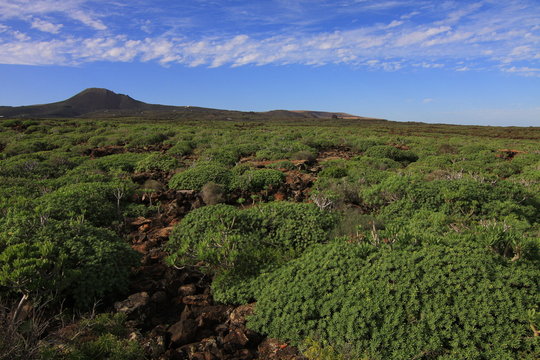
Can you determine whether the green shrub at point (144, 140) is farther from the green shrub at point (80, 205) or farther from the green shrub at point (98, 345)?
the green shrub at point (98, 345)

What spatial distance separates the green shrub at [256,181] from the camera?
356 inches

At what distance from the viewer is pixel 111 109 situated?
154 meters

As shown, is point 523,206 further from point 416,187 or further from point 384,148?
point 384,148

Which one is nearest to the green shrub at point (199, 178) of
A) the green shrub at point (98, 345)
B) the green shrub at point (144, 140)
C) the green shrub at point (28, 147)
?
the green shrub at point (98, 345)

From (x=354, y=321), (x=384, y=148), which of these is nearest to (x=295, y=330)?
(x=354, y=321)

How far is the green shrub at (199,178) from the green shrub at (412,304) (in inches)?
208

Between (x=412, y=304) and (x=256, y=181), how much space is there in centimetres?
600

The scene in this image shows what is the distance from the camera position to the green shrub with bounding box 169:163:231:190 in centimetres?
920

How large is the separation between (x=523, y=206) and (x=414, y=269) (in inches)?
180

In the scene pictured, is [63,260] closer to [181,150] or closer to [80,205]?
[80,205]

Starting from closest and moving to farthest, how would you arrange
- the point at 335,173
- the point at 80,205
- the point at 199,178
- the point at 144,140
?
the point at 80,205
the point at 199,178
the point at 335,173
the point at 144,140

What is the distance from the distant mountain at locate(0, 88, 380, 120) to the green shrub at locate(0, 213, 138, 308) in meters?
122

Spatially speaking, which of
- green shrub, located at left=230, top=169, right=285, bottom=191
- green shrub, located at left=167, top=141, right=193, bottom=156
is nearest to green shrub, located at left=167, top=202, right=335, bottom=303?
green shrub, located at left=230, top=169, right=285, bottom=191

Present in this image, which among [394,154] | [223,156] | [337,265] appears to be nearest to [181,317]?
[337,265]
